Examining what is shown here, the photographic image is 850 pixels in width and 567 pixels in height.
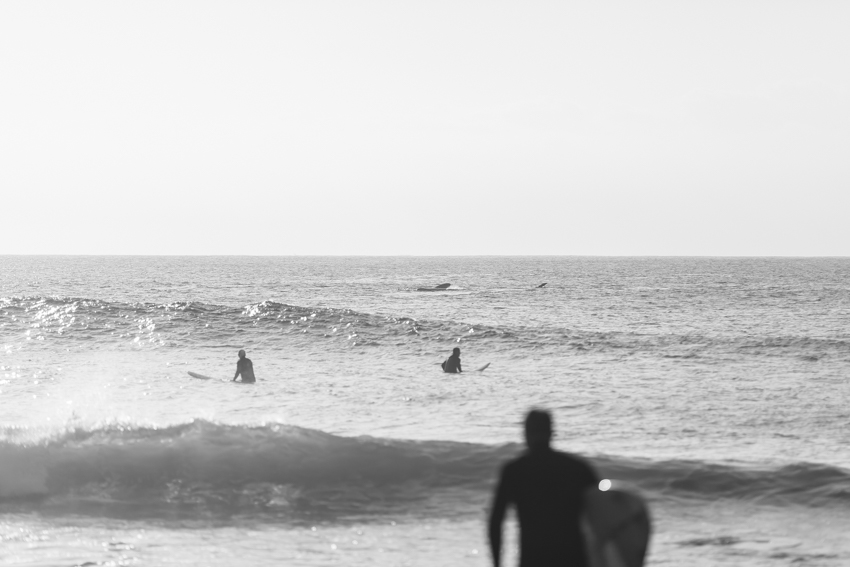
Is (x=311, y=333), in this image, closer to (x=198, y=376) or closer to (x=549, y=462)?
(x=198, y=376)

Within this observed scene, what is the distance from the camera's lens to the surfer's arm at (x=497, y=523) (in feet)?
17.4

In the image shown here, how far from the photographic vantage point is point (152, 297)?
223 feet

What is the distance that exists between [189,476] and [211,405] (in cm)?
659

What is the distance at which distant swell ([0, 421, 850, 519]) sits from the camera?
12273mm

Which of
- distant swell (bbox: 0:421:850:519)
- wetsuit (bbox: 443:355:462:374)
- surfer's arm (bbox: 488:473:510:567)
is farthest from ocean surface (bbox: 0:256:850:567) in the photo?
surfer's arm (bbox: 488:473:510:567)

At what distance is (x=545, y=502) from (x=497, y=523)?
1.01 feet

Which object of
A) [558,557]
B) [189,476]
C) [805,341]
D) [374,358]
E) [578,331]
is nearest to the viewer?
[558,557]

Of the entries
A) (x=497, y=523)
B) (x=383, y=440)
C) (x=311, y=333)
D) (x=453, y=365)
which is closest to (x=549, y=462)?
(x=497, y=523)

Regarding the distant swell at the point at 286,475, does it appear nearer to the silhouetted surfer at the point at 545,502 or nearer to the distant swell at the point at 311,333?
the silhouetted surfer at the point at 545,502

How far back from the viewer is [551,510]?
5344 millimetres

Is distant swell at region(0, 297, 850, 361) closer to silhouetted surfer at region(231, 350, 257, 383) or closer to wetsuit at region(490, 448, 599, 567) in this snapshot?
silhouetted surfer at region(231, 350, 257, 383)

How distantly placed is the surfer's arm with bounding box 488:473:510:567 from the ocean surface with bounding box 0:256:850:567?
446cm

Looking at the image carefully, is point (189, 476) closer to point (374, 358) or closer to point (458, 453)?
point (458, 453)

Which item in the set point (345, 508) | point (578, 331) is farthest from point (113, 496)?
point (578, 331)
